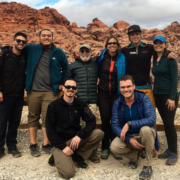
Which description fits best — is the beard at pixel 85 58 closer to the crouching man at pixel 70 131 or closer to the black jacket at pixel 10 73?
the crouching man at pixel 70 131

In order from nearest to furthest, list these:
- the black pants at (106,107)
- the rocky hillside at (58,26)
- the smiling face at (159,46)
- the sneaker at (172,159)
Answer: the sneaker at (172,159), the smiling face at (159,46), the black pants at (106,107), the rocky hillside at (58,26)

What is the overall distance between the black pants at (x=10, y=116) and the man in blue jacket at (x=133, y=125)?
Result: 2354 mm

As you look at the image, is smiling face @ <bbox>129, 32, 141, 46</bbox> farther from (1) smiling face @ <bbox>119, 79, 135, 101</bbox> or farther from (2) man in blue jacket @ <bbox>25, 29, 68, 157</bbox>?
(2) man in blue jacket @ <bbox>25, 29, 68, 157</bbox>

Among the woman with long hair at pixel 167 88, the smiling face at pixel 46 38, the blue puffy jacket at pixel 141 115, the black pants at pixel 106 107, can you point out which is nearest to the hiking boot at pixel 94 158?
the black pants at pixel 106 107

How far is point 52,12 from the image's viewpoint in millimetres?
52500

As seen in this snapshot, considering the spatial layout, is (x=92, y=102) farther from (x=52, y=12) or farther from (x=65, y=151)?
(x=52, y=12)

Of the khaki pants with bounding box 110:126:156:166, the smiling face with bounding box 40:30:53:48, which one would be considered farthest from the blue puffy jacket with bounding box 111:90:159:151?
the smiling face with bounding box 40:30:53:48

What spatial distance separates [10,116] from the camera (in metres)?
4.29

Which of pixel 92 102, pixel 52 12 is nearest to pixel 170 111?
pixel 92 102

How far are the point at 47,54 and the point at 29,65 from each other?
1.66ft

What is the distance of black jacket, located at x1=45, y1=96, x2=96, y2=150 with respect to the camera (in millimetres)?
3473

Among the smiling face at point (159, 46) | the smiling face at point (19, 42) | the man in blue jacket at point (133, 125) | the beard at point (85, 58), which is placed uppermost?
the smiling face at point (19, 42)

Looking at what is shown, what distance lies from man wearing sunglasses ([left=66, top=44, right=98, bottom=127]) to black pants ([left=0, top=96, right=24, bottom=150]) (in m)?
1.52

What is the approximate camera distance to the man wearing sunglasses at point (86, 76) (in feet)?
13.1
